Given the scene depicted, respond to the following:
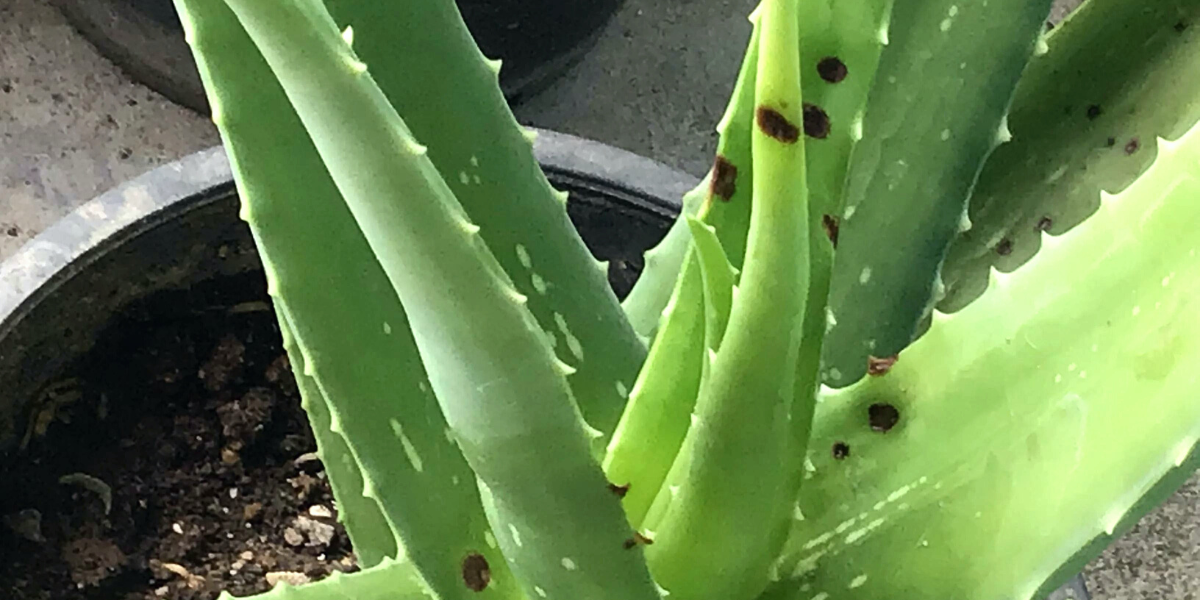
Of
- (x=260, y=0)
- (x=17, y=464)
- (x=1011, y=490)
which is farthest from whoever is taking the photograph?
(x=17, y=464)

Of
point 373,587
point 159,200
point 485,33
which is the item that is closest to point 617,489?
point 373,587

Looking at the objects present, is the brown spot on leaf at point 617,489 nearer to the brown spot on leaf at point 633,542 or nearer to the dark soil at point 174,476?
the brown spot on leaf at point 633,542

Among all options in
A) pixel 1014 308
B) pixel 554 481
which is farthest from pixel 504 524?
pixel 1014 308

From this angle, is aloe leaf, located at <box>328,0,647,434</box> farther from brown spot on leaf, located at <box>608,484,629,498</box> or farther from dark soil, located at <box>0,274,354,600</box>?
dark soil, located at <box>0,274,354,600</box>

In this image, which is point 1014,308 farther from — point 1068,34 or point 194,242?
point 194,242

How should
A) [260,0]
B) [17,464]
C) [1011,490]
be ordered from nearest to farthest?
[260,0], [1011,490], [17,464]

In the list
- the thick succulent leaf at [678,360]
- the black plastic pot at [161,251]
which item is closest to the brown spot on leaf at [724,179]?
the thick succulent leaf at [678,360]
